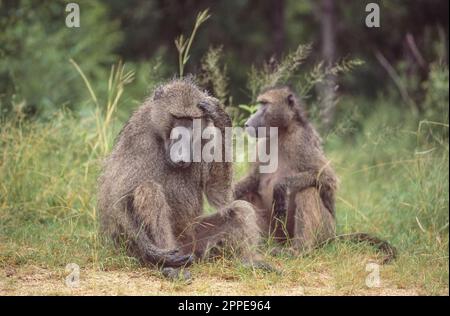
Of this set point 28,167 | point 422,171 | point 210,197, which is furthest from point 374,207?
point 28,167

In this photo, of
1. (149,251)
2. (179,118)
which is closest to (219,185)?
(179,118)

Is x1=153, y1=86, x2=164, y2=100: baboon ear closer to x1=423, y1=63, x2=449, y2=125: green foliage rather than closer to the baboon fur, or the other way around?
the baboon fur

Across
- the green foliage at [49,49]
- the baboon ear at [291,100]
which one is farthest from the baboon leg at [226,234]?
the green foliage at [49,49]

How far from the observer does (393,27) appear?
12586 mm

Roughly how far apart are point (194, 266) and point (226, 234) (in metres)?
0.30

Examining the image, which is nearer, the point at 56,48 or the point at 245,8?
the point at 56,48

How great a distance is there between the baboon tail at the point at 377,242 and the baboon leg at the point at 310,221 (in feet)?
0.28

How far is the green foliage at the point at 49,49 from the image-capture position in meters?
8.92

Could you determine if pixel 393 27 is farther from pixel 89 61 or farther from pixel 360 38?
pixel 89 61

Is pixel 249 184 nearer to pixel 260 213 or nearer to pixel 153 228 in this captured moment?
pixel 260 213

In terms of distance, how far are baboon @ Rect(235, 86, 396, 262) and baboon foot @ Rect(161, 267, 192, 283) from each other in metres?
1.13

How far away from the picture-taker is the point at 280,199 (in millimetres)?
5332

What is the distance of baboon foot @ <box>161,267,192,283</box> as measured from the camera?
4.08 meters

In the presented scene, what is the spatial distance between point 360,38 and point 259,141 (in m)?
7.87
